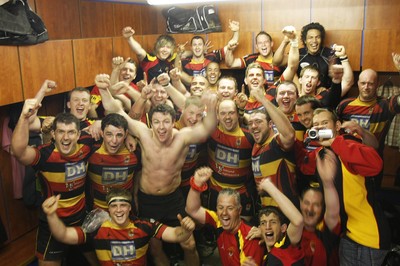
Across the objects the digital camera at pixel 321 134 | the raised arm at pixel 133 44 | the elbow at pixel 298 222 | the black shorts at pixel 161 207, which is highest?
the raised arm at pixel 133 44

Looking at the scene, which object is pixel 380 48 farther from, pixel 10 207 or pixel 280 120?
pixel 10 207

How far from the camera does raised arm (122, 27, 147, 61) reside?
5.43 m

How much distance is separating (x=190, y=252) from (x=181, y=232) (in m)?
0.58

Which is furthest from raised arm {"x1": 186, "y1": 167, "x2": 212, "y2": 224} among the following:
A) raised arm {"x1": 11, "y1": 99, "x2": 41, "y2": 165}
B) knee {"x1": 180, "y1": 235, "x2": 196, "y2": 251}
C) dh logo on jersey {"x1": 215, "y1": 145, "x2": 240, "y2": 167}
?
raised arm {"x1": 11, "y1": 99, "x2": 41, "y2": 165}

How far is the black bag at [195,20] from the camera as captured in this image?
6.53 meters

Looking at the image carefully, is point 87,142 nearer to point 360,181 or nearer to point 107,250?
point 107,250

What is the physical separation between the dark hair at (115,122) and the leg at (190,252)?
1.11 m

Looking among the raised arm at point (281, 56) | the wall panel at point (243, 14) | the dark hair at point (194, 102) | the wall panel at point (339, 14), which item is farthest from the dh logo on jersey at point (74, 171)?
the wall panel at point (339, 14)

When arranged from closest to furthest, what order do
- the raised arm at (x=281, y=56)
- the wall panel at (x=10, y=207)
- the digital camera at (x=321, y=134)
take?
the digital camera at (x=321, y=134)
the wall panel at (x=10, y=207)
the raised arm at (x=281, y=56)

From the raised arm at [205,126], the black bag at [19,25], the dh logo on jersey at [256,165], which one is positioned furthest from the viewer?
the black bag at [19,25]

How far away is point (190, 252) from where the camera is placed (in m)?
3.56

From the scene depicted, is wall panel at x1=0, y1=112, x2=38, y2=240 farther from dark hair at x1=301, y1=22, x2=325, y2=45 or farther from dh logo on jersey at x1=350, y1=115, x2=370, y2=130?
dark hair at x1=301, y1=22, x2=325, y2=45

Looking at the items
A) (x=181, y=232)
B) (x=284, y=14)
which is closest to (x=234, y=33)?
(x=284, y=14)

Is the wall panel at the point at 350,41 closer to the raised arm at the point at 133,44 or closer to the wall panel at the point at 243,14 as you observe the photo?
the wall panel at the point at 243,14
